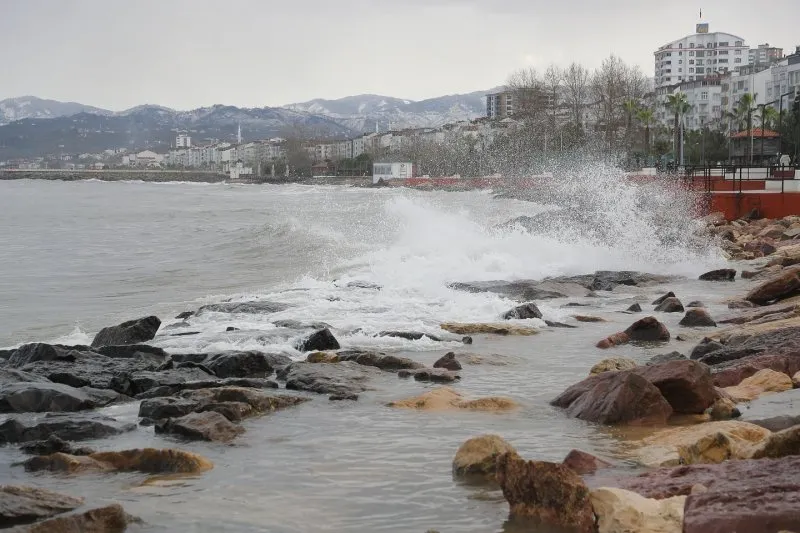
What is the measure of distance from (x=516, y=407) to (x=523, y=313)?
5.73 meters

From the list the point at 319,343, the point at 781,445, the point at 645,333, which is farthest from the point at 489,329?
the point at 781,445

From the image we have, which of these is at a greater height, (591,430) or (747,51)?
(747,51)

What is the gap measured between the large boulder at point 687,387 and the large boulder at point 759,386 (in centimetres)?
37

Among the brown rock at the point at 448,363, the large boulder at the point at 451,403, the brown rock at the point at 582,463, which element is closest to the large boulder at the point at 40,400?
the large boulder at the point at 451,403

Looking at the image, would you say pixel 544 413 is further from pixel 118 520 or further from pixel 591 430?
pixel 118 520

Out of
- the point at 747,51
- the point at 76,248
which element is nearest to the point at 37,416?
the point at 76,248

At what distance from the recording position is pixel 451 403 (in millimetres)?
7938

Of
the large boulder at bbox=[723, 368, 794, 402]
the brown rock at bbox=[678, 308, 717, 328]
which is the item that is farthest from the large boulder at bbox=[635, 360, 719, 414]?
the brown rock at bbox=[678, 308, 717, 328]

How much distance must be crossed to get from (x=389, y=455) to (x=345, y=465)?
343mm

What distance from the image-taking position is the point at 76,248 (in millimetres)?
34594

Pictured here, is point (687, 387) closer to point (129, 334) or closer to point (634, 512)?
point (634, 512)

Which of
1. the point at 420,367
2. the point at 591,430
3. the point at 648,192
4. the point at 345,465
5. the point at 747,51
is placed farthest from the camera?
the point at 747,51

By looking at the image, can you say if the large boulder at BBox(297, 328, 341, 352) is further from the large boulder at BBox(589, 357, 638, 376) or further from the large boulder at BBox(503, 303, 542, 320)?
the large boulder at BBox(589, 357, 638, 376)

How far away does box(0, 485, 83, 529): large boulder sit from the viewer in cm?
505
